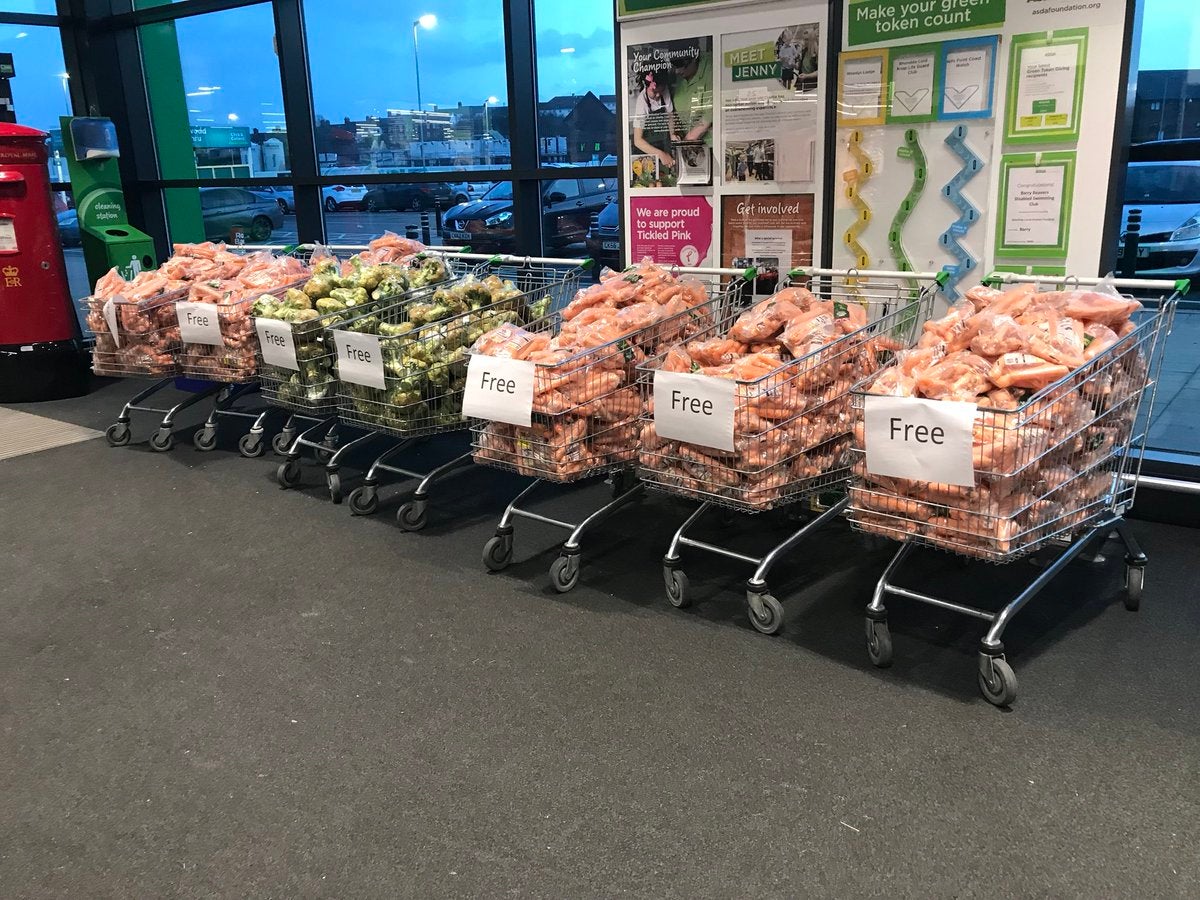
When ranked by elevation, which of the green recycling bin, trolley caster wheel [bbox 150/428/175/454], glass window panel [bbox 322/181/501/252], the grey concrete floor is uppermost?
glass window panel [bbox 322/181/501/252]

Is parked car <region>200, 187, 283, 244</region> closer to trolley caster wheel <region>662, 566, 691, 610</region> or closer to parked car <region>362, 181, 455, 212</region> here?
parked car <region>362, 181, 455, 212</region>

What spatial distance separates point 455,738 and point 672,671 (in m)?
0.65

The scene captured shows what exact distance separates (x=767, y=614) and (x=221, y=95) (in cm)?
692

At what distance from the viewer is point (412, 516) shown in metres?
3.81

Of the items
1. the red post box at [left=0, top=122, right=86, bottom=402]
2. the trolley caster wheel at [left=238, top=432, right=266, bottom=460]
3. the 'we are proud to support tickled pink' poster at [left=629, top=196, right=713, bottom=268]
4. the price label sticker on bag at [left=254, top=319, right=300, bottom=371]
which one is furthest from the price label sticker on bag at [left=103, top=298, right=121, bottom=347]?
the 'we are proud to support tickled pink' poster at [left=629, top=196, right=713, bottom=268]

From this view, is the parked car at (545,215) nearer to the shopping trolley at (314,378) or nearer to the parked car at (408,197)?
the parked car at (408,197)

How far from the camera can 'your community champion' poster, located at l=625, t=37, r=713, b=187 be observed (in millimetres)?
4000

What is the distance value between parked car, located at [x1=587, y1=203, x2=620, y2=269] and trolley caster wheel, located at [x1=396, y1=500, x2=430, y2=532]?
1.99 meters

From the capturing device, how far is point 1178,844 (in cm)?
193

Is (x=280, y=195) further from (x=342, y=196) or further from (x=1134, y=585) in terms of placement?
(x=1134, y=585)

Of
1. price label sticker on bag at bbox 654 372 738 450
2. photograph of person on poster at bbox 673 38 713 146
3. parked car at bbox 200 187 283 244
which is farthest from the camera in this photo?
parked car at bbox 200 187 283 244

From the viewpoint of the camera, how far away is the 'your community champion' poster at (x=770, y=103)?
371 cm

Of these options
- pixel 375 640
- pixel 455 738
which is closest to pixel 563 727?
pixel 455 738

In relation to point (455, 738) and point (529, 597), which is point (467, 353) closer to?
point (529, 597)
